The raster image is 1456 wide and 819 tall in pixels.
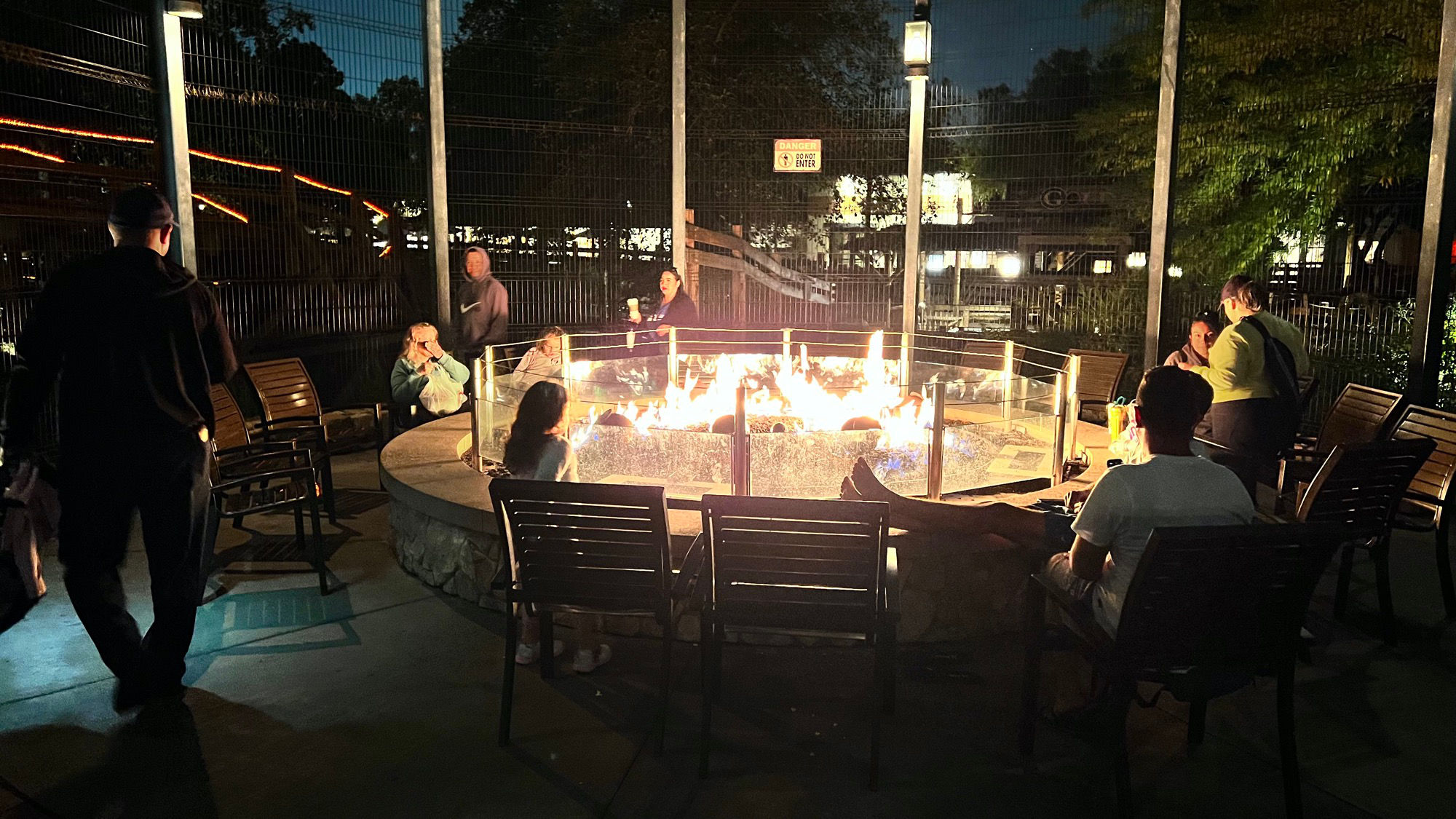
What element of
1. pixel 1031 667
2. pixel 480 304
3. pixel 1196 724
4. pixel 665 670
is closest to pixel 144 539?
pixel 665 670

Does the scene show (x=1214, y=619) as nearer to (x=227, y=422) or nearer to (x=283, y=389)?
(x=227, y=422)

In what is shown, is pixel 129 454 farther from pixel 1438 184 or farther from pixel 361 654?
pixel 1438 184

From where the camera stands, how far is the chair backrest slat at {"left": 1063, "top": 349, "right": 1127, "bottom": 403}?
909 cm

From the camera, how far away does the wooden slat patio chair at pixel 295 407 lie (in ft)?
24.0

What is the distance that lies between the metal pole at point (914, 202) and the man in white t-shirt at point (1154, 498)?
7963 millimetres

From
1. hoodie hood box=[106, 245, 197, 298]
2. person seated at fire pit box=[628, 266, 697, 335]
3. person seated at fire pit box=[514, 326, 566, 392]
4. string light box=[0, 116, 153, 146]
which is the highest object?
string light box=[0, 116, 153, 146]

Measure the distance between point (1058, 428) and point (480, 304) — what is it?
19.1 ft

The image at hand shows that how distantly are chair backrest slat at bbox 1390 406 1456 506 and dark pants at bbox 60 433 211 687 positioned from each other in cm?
593

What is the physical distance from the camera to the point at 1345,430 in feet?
23.4

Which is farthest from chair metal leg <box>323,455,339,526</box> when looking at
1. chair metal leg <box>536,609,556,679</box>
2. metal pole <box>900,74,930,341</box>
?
metal pole <box>900,74,930,341</box>

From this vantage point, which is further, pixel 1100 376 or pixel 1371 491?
pixel 1100 376

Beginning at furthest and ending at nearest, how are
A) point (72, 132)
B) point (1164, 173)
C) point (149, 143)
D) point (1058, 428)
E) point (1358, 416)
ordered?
1. point (1164, 173)
2. point (149, 143)
3. point (72, 132)
4. point (1358, 416)
5. point (1058, 428)

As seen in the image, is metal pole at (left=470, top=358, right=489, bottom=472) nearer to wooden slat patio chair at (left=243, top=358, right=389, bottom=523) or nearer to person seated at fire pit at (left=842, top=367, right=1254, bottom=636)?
wooden slat patio chair at (left=243, top=358, right=389, bottom=523)

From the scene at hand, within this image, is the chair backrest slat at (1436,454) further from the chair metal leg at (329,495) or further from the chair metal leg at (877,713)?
the chair metal leg at (329,495)
